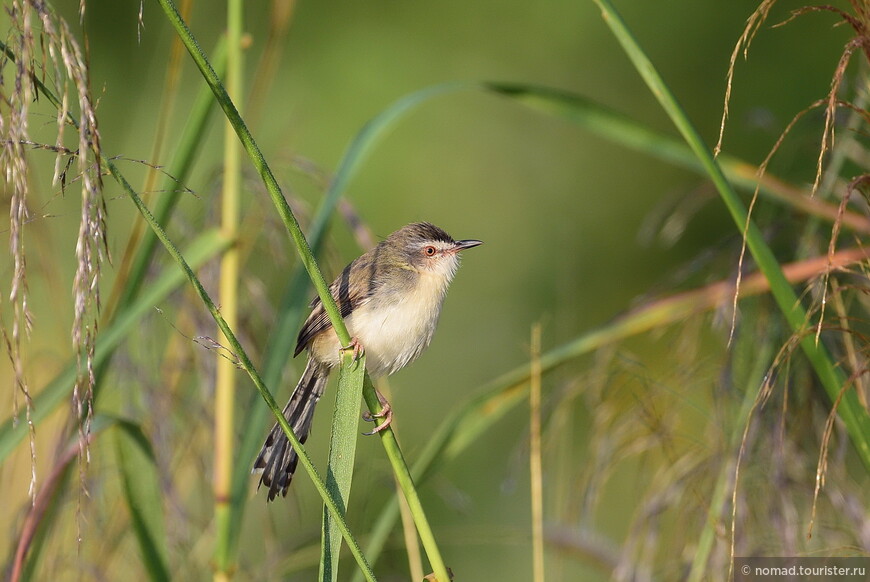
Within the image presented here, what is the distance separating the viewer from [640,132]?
8.49 ft

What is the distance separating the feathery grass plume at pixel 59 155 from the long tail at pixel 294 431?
1.14 m

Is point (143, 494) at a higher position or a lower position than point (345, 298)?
lower

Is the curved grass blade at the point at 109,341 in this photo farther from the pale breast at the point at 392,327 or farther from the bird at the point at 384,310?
the pale breast at the point at 392,327

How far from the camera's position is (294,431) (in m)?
2.72

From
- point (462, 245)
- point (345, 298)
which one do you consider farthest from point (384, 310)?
point (462, 245)

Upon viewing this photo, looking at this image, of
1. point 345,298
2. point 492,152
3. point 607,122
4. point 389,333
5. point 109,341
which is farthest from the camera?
point 492,152

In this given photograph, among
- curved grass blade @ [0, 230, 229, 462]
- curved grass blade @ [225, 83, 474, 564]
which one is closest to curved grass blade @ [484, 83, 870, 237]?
curved grass blade @ [225, 83, 474, 564]

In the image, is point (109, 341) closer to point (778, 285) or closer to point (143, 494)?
point (143, 494)

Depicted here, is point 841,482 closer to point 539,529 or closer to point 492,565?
point 539,529

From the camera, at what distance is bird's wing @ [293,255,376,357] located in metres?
3.45

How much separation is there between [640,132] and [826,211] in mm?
718

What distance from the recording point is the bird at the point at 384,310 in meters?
3.31

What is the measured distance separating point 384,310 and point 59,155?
1.96 m

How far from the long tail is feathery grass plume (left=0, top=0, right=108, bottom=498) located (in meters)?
1.14
